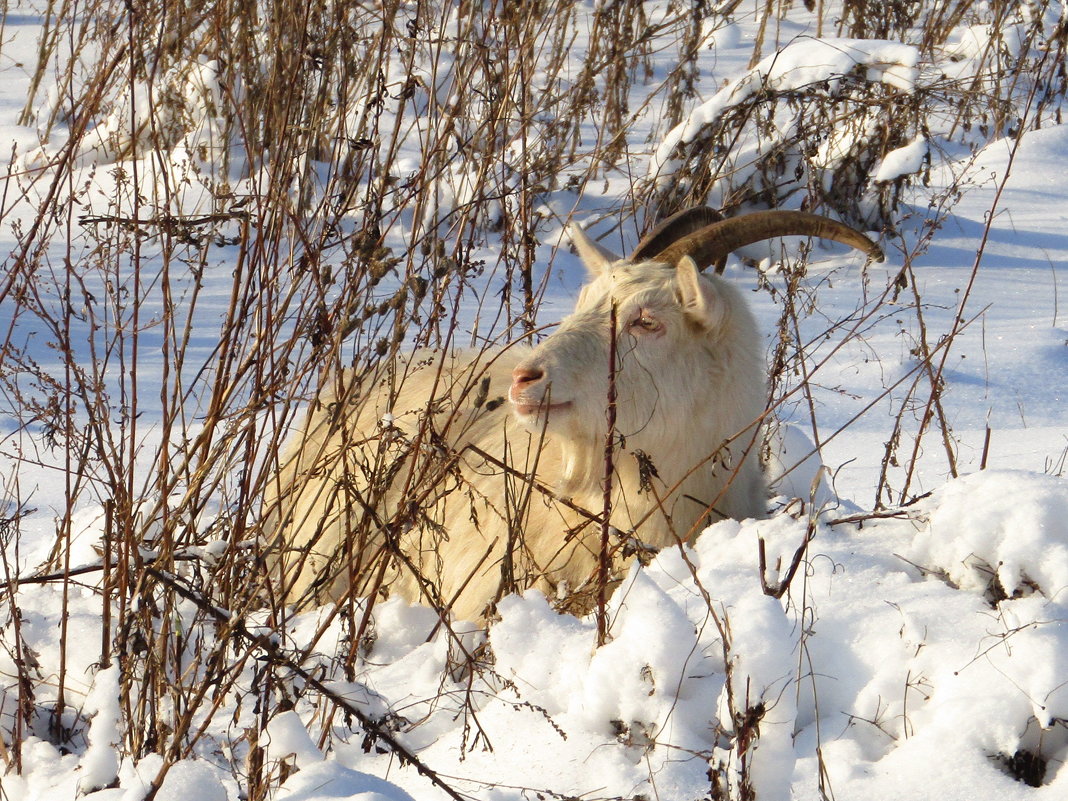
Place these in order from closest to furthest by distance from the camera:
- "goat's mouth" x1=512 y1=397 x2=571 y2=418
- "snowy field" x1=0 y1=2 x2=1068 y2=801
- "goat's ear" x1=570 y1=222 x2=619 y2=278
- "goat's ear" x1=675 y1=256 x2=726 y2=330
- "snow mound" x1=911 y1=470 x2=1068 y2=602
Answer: "snowy field" x1=0 y1=2 x2=1068 y2=801, "snow mound" x1=911 y1=470 x2=1068 y2=602, "goat's mouth" x1=512 y1=397 x2=571 y2=418, "goat's ear" x1=675 y1=256 x2=726 y2=330, "goat's ear" x1=570 y1=222 x2=619 y2=278

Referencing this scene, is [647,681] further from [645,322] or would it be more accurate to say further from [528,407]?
[645,322]

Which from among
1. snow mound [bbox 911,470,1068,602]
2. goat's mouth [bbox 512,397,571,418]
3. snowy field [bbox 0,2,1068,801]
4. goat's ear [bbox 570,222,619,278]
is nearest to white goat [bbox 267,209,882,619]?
goat's mouth [bbox 512,397,571,418]

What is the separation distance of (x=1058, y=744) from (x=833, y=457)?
283 centimetres

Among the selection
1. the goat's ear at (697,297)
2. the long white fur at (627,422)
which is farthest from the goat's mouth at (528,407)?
the goat's ear at (697,297)

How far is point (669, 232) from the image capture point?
3.86m

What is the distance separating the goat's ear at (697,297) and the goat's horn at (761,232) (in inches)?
3.7

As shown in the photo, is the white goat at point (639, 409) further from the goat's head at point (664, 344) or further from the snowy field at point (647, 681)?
the snowy field at point (647, 681)

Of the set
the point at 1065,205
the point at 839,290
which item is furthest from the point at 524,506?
the point at 1065,205

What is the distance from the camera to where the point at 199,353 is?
6035mm

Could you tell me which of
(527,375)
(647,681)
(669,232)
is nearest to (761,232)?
(669,232)

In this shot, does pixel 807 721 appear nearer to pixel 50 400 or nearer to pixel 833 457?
pixel 50 400

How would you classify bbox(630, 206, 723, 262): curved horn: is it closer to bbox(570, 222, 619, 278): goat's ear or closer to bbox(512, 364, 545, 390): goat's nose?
bbox(570, 222, 619, 278): goat's ear

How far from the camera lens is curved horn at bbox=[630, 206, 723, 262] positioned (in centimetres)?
384

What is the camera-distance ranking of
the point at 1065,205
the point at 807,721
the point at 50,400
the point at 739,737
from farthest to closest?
1. the point at 1065,205
2. the point at 50,400
3. the point at 807,721
4. the point at 739,737
